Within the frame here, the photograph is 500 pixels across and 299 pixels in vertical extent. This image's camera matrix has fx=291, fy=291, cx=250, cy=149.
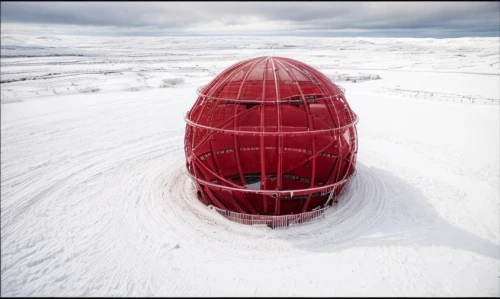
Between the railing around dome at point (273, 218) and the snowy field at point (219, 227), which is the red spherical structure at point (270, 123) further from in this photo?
the snowy field at point (219, 227)

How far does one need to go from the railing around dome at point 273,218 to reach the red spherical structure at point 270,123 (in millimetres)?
444

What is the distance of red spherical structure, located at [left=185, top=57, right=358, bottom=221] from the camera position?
42.7 ft

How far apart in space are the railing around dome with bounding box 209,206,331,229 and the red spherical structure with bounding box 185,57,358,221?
1.46 feet

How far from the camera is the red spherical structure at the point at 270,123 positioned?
13008mm

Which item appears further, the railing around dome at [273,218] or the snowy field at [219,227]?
the railing around dome at [273,218]

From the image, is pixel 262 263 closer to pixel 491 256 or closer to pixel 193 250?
pixel 193 250

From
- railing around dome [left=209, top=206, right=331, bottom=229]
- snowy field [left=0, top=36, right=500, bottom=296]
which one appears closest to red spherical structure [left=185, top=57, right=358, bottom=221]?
railing around dome [left=209, top=206, right=331, bottom=229]

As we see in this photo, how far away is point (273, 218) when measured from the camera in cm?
1289

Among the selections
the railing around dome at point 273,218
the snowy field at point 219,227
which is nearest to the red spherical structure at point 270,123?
the railing around dome at point 273,218

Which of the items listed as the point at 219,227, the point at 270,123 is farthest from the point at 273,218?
the point at 270,123

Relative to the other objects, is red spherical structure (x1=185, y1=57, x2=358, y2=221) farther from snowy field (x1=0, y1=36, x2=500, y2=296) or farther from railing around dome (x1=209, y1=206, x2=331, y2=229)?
snowy field (x1=0, y1=36, x2=500, y2=296)

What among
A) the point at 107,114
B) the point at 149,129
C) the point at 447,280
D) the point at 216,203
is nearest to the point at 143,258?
the point at 216,203

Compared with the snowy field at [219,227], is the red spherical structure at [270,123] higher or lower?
higher

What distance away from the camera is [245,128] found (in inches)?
589
